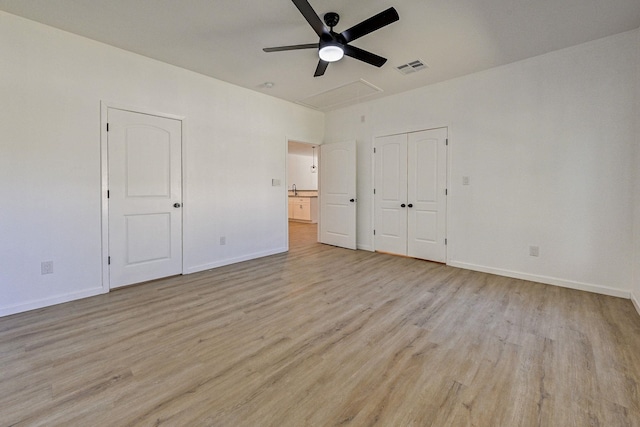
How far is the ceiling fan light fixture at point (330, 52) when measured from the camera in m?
2.57

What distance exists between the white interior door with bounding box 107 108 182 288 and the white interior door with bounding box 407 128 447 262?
3.54 metres

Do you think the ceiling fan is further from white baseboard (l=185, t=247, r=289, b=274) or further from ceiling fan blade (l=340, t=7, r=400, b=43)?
white baseboard (l=185, t=247, r=289, b=274)

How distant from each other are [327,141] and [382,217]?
200 centimetres

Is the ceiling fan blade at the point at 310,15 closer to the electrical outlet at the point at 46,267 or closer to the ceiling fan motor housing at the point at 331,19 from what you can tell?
the ceiling fan motor housing at the point at 331,19

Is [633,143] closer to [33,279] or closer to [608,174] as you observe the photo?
[608,174]

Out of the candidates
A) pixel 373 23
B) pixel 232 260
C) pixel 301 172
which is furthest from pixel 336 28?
pixel 301 172

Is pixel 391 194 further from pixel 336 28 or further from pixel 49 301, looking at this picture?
pixel 49 301

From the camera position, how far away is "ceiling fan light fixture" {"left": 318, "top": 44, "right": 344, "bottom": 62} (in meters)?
2.57

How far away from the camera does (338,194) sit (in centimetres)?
564

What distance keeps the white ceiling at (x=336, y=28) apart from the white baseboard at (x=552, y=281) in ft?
8.88

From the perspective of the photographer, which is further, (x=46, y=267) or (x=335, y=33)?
(x=46, y=267)

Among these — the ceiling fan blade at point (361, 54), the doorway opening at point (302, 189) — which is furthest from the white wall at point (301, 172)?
the ceiling fan blade at point (361, 54)

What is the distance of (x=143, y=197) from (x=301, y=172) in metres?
7.87

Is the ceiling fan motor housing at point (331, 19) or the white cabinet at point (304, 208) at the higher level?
the ceiling fan motor housing at point (331, 19)
